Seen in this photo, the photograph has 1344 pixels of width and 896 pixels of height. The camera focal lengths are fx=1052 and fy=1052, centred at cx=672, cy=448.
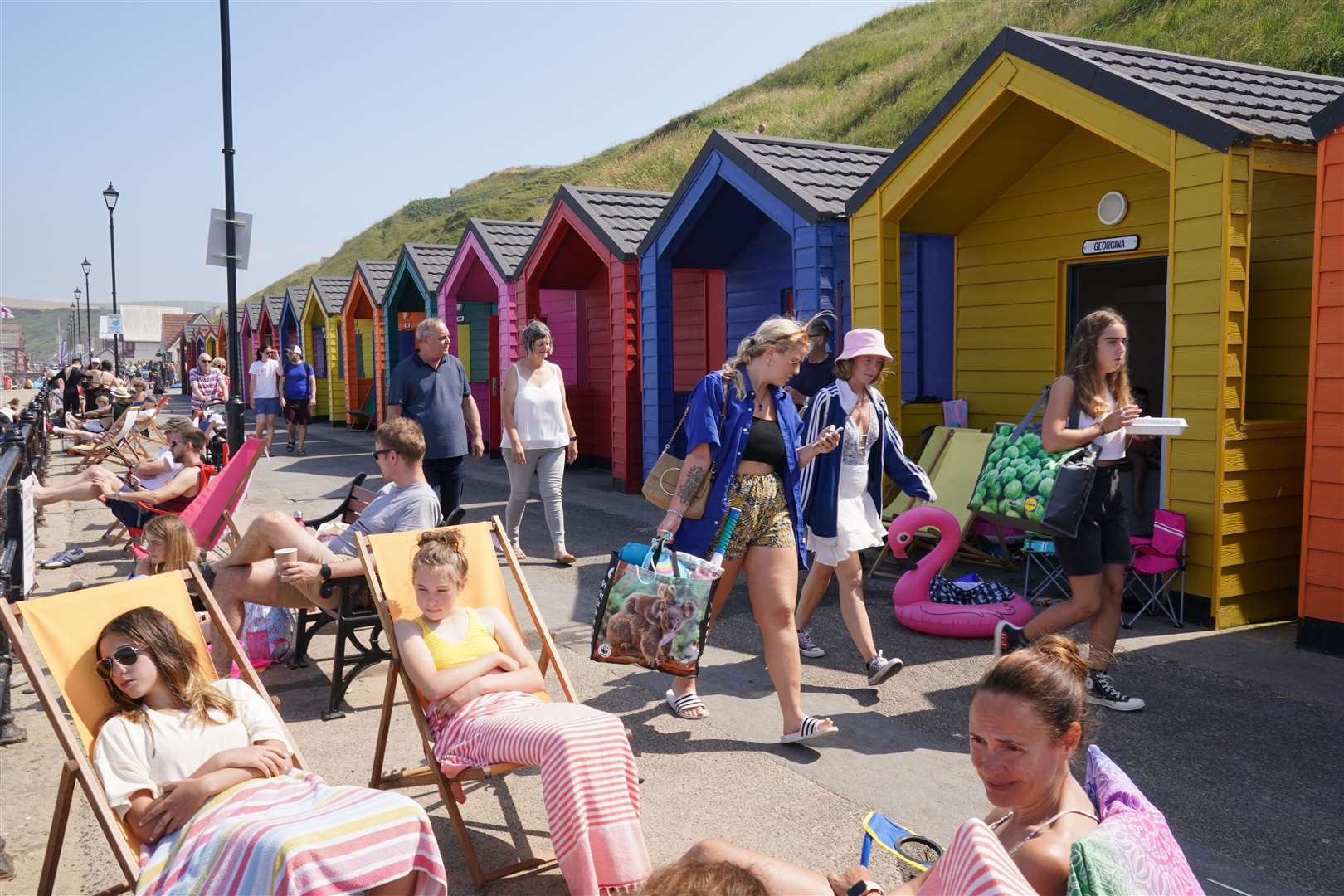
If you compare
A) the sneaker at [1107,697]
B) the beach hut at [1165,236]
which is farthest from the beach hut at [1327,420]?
the sneaker at [1107,697]

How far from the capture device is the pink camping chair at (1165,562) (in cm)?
608

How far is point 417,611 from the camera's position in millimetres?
4223

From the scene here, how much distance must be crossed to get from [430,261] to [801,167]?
9775mm

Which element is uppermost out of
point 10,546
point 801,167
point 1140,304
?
point 801,167

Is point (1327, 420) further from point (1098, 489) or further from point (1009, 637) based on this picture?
point (1009, 637)

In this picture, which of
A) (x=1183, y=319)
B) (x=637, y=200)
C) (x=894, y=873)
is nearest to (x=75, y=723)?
(x=894, y=873)

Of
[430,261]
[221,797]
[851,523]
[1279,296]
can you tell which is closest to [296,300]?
[430,261]

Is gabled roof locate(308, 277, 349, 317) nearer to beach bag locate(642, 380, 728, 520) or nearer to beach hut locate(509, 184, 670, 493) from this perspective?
beach hut locate(509, 184, 670, 493)

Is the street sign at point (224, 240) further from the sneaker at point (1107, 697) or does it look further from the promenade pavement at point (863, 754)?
the sneaker at point (1107, 697)

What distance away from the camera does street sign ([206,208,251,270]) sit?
11.4 m

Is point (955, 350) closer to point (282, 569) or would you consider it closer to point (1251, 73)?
point (1251, 73)

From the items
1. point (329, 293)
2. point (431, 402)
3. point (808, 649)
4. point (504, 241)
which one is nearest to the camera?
point (808, 649)

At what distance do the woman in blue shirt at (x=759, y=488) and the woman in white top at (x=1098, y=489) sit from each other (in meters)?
0.99

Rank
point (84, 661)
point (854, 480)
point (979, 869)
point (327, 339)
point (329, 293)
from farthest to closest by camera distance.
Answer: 1. point (327, 339)
2. point (329, 293)
3. point (854, 480)
4. point (84, 661)
5. point (979, 869)
